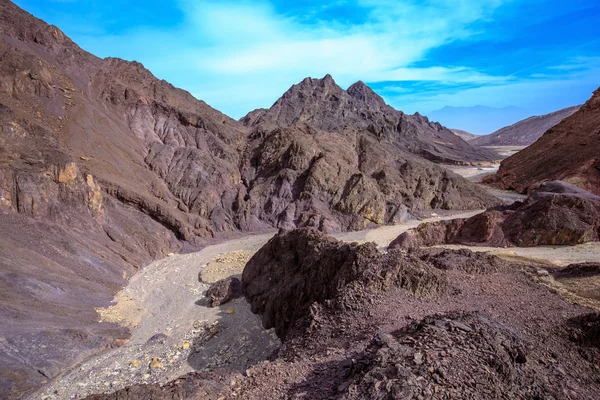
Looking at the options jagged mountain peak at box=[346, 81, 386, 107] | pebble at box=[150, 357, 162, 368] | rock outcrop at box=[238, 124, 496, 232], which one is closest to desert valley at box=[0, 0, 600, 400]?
pebble at box=[150, 357, 162, 368]

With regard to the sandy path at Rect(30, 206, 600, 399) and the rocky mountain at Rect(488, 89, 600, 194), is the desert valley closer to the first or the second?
the sandy path at Rect(30, 206, 600, 399)

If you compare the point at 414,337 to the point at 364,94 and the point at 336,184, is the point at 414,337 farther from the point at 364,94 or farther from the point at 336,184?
the point at 364,94

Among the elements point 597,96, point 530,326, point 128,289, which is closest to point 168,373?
point 128,289

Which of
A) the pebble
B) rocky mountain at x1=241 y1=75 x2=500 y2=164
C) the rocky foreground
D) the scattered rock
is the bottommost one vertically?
the pebble

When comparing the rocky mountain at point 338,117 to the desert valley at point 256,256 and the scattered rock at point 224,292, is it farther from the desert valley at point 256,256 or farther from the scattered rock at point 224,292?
the scattered rock at point 224,292

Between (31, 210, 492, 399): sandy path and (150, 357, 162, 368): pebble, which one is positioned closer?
(31, 210, 492, 399): sandy path

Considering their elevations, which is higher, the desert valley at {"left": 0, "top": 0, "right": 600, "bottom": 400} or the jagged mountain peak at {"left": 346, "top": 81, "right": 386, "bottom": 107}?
the jagged mountain peak at {"left": 346, "top": 81, "right": 386, "bottom": 107}

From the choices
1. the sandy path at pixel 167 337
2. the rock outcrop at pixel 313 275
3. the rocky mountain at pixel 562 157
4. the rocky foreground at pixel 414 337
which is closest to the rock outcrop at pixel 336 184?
the sandy path at pixel 167 337
